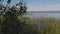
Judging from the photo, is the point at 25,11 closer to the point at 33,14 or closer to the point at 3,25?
the point at 33,14

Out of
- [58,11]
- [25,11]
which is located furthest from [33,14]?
[58,11]

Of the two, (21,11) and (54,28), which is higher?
(21,11)

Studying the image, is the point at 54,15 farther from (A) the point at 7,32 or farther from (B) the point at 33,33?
(A) the point at 7,32

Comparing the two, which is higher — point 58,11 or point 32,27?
point 58,11

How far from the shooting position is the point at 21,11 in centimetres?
614

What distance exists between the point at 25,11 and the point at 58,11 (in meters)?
0.83

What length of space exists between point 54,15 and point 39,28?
504 millimetres

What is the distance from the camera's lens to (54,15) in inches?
243

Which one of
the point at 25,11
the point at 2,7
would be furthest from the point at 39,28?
the point at 2,7

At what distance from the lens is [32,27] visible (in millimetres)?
6238

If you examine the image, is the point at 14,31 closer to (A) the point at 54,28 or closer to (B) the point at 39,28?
(B) the point at 39,28

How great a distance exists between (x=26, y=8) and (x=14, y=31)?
2.16ft

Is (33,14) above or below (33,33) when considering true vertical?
above

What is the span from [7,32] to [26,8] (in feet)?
2.53
